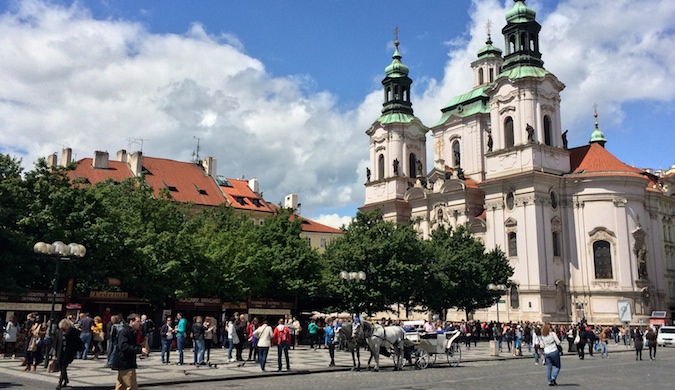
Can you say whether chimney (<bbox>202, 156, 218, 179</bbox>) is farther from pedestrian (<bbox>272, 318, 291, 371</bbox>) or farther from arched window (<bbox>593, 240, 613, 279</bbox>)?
pedestrian (<bbox>272, 318, 291, 371</bbox>)

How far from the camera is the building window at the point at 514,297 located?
188ft

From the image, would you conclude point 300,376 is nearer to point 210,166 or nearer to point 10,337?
point 10,337

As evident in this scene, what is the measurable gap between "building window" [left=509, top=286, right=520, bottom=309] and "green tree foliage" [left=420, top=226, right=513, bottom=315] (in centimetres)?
510

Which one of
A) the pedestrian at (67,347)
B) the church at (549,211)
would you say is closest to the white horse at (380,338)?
the pedestrian at (67,347)

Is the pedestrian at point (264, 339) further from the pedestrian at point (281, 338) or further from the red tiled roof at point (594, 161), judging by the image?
the red tiled roof at point (594, 161)

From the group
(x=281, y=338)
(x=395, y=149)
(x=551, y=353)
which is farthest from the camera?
(x=395, y=149)

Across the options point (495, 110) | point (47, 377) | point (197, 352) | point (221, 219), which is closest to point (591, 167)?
point (495, 110)

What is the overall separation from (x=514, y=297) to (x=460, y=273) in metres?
11.4

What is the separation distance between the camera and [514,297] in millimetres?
57625

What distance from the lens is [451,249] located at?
50.9 meters

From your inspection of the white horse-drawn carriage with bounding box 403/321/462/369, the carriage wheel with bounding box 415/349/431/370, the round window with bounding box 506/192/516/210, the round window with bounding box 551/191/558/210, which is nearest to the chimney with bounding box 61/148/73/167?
the round window with bounding box 506/192/516/210

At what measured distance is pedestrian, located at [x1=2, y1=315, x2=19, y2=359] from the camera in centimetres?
2259

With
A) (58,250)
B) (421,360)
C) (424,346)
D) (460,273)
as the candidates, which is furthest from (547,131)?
(58,250)

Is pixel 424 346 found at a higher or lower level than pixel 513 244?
lower
